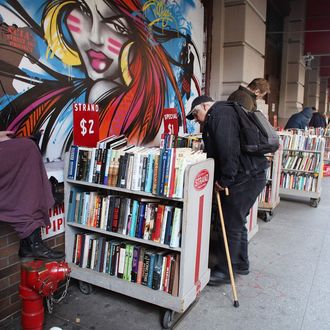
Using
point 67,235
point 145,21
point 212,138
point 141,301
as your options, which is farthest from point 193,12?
point 141,301

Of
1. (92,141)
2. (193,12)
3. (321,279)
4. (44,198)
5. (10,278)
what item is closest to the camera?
(44,198)

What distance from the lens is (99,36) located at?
323cm

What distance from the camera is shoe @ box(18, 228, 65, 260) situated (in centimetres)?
229

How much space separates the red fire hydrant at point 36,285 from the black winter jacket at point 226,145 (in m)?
1.46

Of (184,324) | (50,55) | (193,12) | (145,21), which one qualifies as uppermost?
(193,12)

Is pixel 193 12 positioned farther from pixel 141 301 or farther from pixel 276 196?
pixel 141 301

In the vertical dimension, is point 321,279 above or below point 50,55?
below

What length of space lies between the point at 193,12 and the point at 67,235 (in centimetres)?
363

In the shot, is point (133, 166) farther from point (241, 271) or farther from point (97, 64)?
point (241, 271)

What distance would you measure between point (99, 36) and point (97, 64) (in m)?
0.27

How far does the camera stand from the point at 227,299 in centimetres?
285

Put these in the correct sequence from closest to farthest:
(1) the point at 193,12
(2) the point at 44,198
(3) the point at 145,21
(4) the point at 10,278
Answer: (2) the point at 44,198 → (4) the point at 10,278 → (3) the point at 145,21 → (1) the point at 193,12

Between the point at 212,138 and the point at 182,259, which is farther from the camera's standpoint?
the point at 212,138

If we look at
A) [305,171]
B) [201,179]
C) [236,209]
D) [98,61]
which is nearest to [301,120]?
[305,171]
